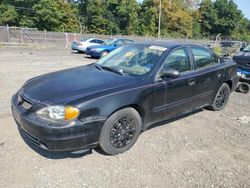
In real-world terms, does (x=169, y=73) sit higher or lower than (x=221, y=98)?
higher

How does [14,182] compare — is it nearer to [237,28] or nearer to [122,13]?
[122,13]

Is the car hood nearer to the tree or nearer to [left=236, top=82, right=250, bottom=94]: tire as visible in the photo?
[left=236, top=82, right=250, bottom=94]: tire

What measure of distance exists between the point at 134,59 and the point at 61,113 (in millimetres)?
1824

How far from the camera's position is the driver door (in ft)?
13.4

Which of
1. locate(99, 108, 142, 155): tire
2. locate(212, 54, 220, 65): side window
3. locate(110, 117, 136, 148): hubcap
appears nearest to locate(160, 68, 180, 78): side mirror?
locate(99, 108, 142, 155): tire

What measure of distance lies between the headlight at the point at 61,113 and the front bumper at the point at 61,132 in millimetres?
66

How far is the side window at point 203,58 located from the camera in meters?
4.92

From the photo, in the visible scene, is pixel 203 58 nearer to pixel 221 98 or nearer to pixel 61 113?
pixel 221 98

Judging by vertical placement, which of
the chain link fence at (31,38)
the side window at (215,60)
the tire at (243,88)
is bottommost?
the tire at (243,88)

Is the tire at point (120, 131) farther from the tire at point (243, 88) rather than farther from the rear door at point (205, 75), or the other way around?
the tire at point (243, 88)

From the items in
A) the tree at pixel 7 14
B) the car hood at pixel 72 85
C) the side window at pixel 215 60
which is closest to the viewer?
the car hood at pixel 72 85

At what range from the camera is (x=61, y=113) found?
3.15 meters

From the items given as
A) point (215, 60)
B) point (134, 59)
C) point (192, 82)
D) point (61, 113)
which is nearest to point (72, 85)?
point (61, 113)

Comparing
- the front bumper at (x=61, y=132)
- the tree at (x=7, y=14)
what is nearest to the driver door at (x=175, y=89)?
the front bumper at (x=61, y=132)
